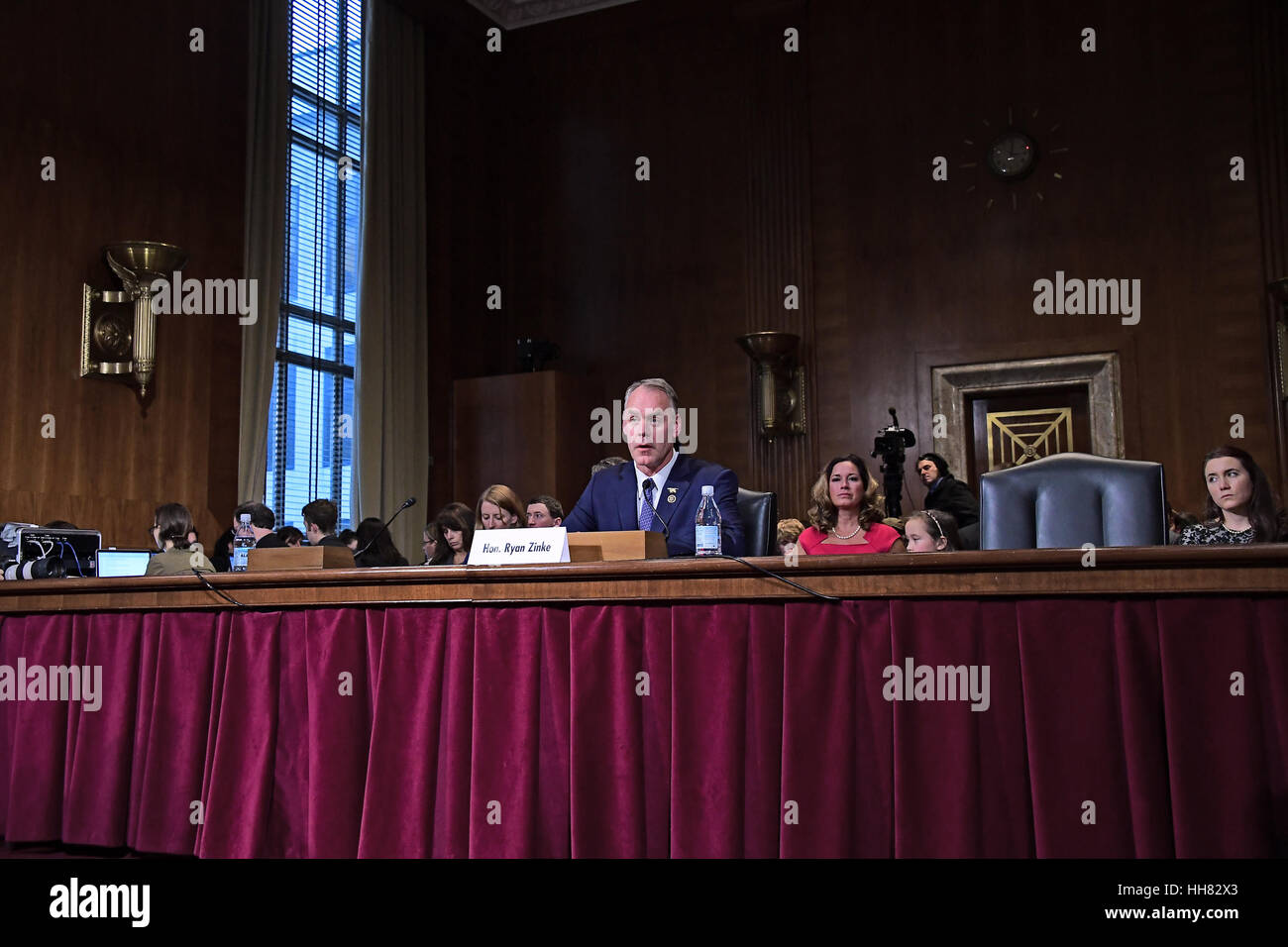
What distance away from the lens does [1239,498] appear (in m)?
3.21

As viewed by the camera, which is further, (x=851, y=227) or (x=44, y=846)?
(x=851, y=227)

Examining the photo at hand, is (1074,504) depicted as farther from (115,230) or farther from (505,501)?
(115,230)

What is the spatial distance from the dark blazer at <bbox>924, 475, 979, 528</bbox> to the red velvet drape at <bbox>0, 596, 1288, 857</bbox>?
3.76m

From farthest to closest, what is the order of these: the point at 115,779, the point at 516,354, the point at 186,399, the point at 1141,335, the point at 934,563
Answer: the point at 516,354 < the point at 1141,335 < the point at 186,399 < the point at 115,779 < the point at 934,563

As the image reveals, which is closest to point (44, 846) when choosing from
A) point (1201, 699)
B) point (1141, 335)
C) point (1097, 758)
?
point (1097, 758)

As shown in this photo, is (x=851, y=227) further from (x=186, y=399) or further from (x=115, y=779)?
(x=115, y=779)

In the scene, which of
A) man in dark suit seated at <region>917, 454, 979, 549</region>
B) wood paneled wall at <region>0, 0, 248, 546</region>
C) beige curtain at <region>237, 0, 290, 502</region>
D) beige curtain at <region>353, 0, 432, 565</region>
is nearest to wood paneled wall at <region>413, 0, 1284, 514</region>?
beige curtain at <region>353, 0, 432, 565</region>

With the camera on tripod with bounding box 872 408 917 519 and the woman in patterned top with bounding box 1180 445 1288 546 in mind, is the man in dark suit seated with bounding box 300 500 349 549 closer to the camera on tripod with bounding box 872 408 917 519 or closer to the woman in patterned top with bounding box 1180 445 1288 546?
the camera on tripod with bounding box 872 408 917 519

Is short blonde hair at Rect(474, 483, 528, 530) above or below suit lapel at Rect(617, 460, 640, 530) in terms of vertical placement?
above

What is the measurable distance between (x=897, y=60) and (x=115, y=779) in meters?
6.48

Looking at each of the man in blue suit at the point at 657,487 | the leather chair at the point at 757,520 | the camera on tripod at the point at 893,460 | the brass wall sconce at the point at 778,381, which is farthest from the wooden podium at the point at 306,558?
the brass wall sconce at the point at 778,381

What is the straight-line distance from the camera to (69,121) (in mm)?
5613

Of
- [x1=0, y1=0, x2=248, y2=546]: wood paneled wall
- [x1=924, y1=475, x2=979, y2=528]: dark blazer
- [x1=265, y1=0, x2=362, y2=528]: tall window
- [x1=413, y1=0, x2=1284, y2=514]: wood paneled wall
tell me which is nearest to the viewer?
[x1=0, y1=0, x2=248, y2=546]: wood paneled wall

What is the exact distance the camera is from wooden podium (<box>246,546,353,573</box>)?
2.63 metres
